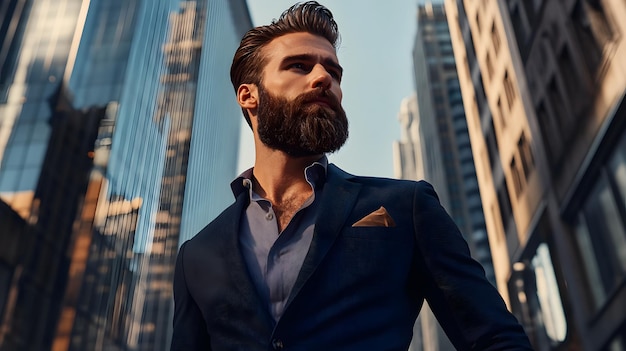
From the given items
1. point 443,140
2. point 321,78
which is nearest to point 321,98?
point 321,78

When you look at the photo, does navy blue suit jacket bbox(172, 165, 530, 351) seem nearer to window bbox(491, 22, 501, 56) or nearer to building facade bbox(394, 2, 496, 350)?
window bbox(491, 22, 501, 56)

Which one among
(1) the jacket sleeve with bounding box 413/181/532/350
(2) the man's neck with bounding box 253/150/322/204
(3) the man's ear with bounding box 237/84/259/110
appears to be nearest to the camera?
(1) the jacket sleeve with bounding box 413/181/532/350

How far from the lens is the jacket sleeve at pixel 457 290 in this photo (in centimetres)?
173

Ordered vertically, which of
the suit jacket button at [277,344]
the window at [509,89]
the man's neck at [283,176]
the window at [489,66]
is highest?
the man's neck at [283,176]

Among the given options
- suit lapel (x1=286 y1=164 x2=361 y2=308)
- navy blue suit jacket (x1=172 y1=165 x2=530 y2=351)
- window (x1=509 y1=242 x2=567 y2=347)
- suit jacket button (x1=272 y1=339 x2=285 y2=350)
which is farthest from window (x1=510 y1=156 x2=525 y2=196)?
suit jacket button (x1=272 y1=339 x2=285 y2=350)

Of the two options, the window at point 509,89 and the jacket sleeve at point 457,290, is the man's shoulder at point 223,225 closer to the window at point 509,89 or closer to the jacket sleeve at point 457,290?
the jacket sleeve at point 457,290

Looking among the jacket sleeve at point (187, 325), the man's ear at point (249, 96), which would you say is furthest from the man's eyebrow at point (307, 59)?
the jacket sleeve at point (187, 325)

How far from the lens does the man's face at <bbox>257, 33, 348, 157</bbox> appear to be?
230cm

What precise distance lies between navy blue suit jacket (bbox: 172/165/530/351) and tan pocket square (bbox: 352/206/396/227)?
0.02m

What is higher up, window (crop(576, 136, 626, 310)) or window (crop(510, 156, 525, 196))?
window (crop(576, 136, 626, 310))

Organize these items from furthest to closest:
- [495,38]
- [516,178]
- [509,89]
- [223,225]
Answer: [495,38], [516,178], [509,89], [223,225]

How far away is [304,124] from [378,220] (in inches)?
20.4

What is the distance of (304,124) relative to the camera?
230 centimetres

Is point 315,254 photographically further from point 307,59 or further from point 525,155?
point 525,155
